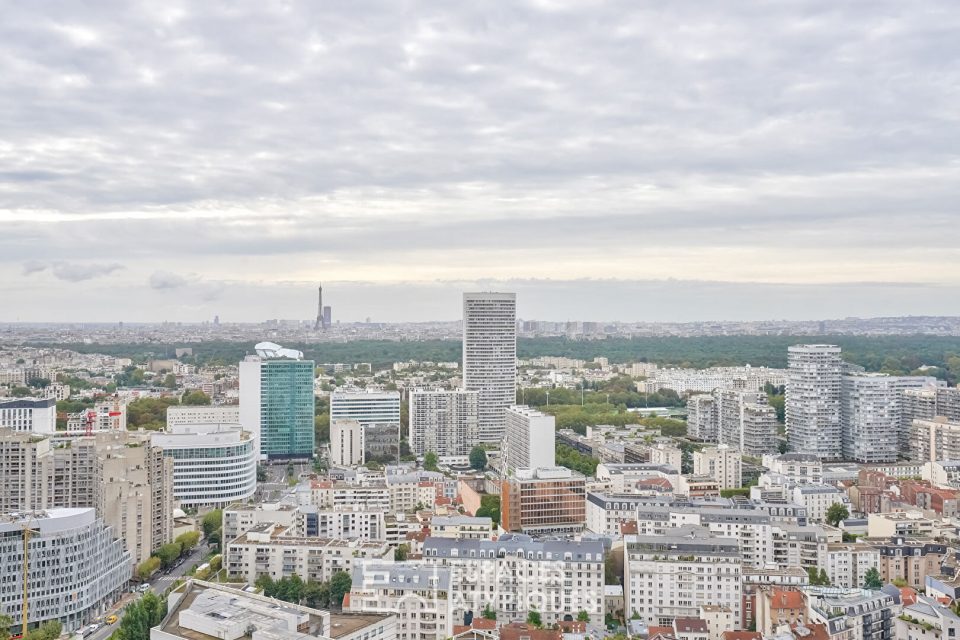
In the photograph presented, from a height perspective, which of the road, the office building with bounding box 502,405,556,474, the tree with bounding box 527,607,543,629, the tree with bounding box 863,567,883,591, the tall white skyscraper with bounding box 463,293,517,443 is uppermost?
the tall white skyscraper with bounding box 463,293,517,443

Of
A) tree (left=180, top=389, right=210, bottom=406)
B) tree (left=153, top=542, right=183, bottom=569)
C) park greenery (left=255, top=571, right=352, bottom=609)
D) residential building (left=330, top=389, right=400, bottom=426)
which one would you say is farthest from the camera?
tree (left=180, top=389, right=210, bottom=406)

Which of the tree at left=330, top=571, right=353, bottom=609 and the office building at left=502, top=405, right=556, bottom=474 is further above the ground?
the office building at left=502, top=405, right=556, bottom=474

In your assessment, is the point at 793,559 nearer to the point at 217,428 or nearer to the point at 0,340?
the point at 217,428

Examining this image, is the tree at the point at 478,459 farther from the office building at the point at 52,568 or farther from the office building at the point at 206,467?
the office building at the point at 52,568

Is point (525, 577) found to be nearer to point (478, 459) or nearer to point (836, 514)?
point (836, 514)

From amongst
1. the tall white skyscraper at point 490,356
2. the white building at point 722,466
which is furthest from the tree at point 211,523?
the tall white skyscraper at point 490,356

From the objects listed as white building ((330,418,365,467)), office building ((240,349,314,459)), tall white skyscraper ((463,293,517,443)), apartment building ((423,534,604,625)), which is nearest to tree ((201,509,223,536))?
apartment building ((423,534,604,625))

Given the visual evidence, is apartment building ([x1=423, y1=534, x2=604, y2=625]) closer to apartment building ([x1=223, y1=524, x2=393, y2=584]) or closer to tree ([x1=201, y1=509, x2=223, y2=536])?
apartment building ([x1=223, y1=524, x2=393, y2=584])
